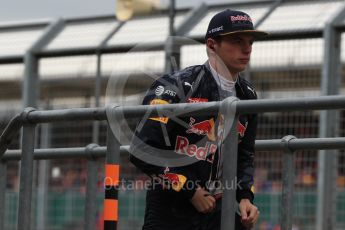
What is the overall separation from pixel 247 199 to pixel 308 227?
12.2 feet

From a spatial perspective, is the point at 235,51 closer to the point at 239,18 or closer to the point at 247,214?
the point at 239,18

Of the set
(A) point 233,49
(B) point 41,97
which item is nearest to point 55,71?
(B) point 41,97

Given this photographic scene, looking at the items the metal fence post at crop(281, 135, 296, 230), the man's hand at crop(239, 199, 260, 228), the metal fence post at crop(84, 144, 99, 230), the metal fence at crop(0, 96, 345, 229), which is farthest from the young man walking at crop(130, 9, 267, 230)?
the metal fence post at crop(84, 144, 99, 230)

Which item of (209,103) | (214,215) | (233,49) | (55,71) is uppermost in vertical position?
(55,71)

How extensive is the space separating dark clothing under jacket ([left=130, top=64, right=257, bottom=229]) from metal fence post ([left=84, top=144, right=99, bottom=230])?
100 centimetres

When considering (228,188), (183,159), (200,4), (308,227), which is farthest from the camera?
(200,4)

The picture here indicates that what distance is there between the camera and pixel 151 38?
984cm

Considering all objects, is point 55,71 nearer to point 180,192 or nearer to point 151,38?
point 151,38

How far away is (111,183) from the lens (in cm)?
499

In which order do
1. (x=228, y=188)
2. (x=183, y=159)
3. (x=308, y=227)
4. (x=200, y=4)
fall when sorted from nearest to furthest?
(x=228, y=188) → (x=183, y=159) → (x=308, y=227) → (x=200, y=4)

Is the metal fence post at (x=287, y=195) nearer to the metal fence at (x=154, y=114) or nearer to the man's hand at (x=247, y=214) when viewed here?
the metal fence at (x=154, y=114)

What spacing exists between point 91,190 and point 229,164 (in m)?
1.60

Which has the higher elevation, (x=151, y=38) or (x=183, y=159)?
(x=151, y=38)

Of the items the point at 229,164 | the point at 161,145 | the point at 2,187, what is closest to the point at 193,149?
the point at 161,145
